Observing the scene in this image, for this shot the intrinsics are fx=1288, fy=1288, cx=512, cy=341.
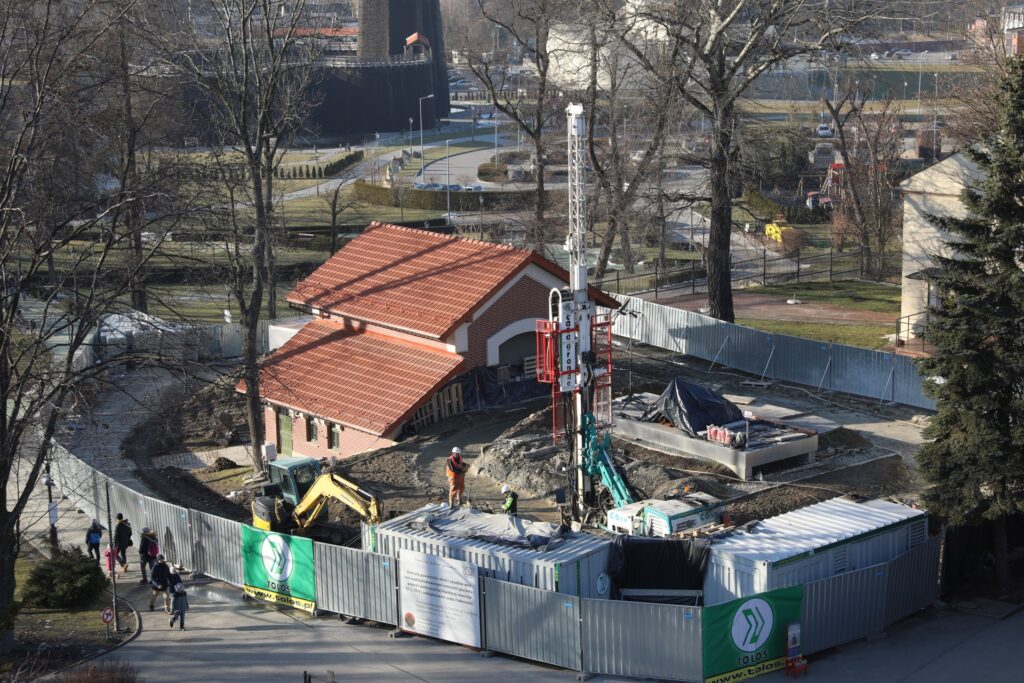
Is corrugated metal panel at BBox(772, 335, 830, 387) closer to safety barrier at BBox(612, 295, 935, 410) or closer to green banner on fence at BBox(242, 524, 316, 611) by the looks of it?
safety barrier at BBox(612, 295, 935, 410)

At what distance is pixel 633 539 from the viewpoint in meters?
23.9

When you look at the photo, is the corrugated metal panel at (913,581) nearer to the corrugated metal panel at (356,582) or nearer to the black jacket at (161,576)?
the corrugated metal panel at (356,582)

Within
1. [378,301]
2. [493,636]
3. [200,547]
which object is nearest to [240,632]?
[200,547]

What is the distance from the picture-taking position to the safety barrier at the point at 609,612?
21359 mm

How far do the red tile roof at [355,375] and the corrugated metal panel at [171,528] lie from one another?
200 inches

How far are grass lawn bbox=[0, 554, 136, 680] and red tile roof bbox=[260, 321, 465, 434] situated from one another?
8.20 m

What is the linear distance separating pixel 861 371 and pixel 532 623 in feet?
63.9

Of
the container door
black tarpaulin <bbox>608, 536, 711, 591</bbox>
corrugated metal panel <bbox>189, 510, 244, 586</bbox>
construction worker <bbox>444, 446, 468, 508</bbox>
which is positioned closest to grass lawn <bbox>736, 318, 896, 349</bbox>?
the container door

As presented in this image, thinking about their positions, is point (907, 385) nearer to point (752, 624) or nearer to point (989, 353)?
point (989, 353)

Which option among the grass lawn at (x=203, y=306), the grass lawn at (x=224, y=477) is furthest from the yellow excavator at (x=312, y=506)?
the grass lawn at (x=203, y=306)

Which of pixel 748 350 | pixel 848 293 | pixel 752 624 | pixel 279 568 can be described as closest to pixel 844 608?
pixel 752 624

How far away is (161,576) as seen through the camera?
25.4 m

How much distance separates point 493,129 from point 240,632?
103 metres

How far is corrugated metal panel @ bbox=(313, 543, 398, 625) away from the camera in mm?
23922
